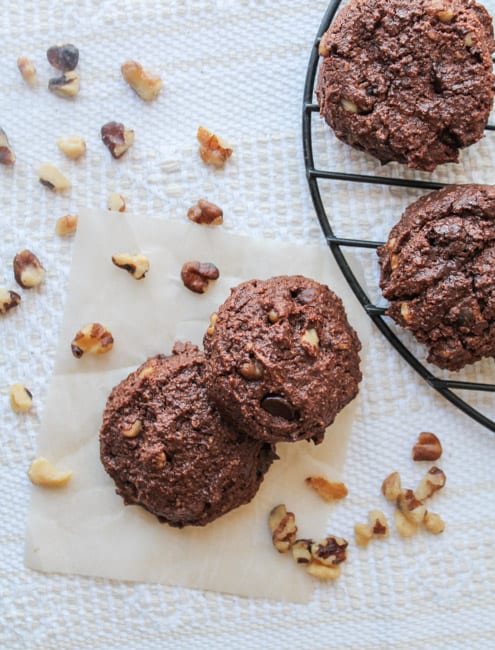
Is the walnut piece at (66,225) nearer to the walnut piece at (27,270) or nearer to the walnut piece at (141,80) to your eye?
the walnut piece at (27,270)

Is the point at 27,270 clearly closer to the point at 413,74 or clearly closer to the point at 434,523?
the point at 413,74

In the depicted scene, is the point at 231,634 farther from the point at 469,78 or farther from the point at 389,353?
the point at 469,78

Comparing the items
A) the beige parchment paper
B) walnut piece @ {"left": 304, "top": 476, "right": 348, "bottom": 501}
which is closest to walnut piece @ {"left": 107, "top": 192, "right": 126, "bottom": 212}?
the beige parchment paper

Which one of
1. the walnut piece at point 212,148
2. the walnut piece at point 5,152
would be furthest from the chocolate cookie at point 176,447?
the walnut piece at point 5,152

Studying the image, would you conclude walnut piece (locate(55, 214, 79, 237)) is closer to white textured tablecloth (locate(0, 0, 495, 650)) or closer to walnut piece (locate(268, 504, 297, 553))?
white textured tablecloth (locate(0, 0, 495, 650))

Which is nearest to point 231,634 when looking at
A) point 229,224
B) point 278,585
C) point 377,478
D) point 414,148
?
point 278,585
